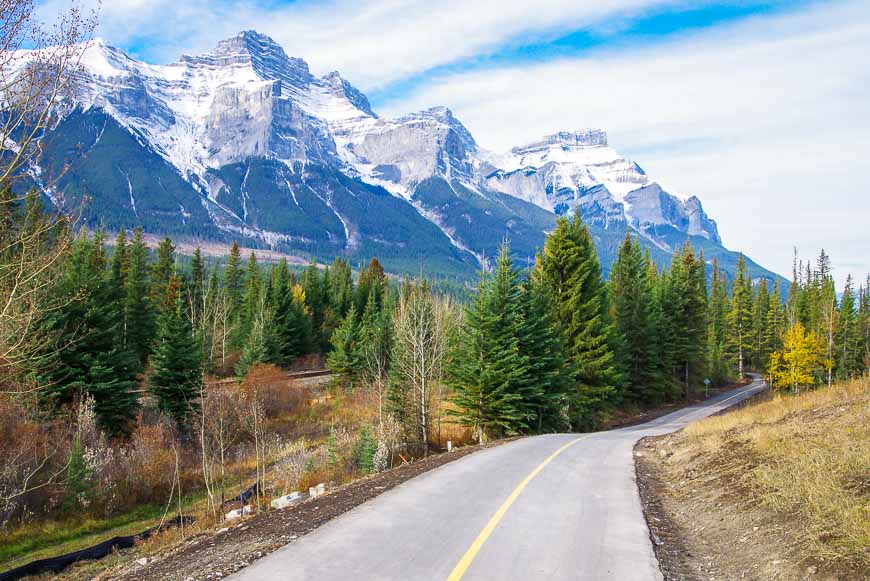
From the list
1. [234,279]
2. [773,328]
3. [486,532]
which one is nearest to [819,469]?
[486,532]

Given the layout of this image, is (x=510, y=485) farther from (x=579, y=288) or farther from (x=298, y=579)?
(x=579, y=288)

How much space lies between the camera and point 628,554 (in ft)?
25.5

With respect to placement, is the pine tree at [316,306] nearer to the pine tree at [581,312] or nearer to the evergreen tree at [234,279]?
the evergreen tree at [234,279]

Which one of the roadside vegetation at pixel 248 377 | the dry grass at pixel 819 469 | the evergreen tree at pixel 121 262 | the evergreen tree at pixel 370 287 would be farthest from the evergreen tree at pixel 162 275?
the dry grass at pixel 819 469


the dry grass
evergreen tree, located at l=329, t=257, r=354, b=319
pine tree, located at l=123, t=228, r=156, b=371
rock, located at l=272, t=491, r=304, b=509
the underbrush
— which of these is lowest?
the underbrush

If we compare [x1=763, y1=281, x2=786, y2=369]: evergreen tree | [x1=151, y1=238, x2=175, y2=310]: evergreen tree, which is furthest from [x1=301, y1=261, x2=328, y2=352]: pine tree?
[x1=763, y1=281, x2=786, y2=369]: evergreen tree

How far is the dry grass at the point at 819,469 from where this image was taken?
6703 millimetres

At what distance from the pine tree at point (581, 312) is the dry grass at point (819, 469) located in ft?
52.5

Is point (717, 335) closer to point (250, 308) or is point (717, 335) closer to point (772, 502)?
point (250, 308)

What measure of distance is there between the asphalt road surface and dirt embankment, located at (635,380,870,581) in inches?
23.0

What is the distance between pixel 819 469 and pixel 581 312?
24431 mm

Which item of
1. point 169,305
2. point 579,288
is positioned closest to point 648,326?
point 579,288

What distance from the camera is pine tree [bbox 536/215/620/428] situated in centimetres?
3177

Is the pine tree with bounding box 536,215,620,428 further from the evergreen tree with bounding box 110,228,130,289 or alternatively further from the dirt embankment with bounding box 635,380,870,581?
the evergreen tree with bounding box 110,228,130,289
